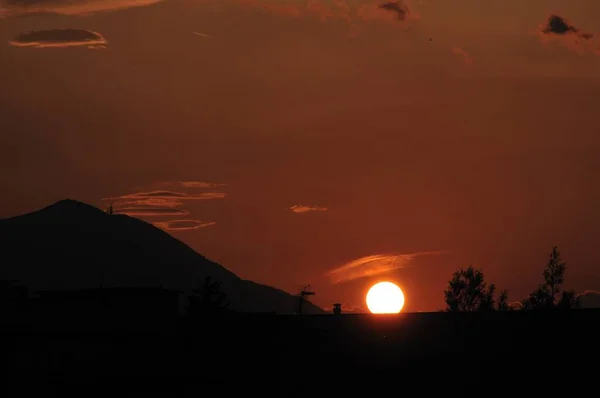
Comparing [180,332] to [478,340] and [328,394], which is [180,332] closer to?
[328,394]

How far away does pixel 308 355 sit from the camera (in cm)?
4756

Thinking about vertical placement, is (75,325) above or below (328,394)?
above

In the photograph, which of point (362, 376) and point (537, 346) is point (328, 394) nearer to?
point (362, 376)

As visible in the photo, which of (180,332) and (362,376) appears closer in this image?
(362,376)

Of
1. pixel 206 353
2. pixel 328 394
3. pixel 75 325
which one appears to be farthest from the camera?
pixel 75 325

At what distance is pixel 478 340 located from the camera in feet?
156

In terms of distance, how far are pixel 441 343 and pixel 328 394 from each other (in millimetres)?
6606

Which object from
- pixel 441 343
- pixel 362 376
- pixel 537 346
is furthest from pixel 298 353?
pixel 537 346

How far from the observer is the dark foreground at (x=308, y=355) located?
4484 cm

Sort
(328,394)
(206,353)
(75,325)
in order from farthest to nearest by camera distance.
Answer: (75,325)
(206,353)
(328,394)

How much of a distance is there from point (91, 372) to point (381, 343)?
13.1 metres

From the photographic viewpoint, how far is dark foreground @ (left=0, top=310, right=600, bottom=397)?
44.8m

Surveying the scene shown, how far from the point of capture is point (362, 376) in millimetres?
45750

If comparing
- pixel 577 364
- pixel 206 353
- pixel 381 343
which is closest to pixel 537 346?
pixel 577 364
